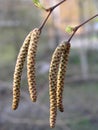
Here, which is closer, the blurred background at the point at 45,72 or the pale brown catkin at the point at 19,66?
the pale brown catkin at the point at 19,66

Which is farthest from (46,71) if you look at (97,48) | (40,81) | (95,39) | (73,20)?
(95,39)

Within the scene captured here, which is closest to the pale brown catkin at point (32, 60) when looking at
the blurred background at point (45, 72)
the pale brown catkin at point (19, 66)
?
the pale brown catkin at point (19, 66)

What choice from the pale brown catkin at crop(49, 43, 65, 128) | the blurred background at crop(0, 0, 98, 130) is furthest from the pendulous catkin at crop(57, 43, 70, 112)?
the blurred background at crop(0, 0, 98, 130)

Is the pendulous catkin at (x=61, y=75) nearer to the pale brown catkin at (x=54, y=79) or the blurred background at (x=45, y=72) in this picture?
the pale brown catkin at (x=54, y=79)

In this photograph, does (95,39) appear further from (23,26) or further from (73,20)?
(23,26)

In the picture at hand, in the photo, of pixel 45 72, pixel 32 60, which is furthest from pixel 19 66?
pixel 45 72

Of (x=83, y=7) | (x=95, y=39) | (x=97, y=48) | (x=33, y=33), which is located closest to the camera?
(x=33, y=33)

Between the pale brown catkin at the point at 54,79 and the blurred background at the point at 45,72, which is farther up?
the pale brown catkin at the point at 54,79

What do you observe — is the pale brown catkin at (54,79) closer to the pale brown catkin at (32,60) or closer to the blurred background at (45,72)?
the pale brown catkin at (32,60)
